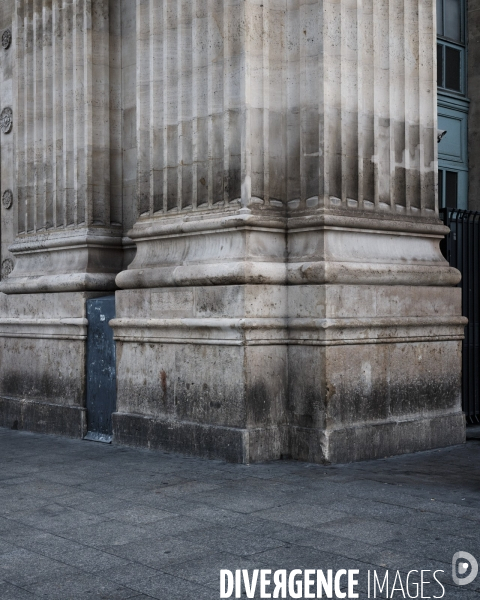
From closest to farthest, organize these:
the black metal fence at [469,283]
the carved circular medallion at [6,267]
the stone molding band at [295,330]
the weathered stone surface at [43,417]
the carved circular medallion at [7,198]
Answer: the stone molding band at [295,330], the weathered stone surface at [43,417], the black metal fence at [469,283], the carved circular medallion at [6,267], the carved circular medallion at [7,198]

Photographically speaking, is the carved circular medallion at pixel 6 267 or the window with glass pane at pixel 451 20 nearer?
the carved circular medallion at pixel 6 267

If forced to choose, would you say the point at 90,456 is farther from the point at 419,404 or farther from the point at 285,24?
the point at 285,24

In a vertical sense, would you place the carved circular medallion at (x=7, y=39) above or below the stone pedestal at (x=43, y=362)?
above

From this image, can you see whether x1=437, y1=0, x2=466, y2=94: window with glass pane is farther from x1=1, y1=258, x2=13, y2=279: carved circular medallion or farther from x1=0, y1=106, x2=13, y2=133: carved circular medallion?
x1=1, y1=258, x2=13, y2=279: carved circular medallion

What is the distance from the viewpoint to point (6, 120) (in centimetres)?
1355

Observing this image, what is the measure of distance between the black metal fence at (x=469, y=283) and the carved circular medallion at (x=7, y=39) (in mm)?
7084

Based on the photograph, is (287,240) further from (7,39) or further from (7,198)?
(7,39)

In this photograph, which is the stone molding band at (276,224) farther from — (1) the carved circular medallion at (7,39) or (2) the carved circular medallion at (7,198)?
(1) the carved circular medallion at (7,39)

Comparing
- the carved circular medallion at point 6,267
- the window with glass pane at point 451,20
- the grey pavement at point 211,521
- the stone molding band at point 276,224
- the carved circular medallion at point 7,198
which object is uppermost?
the window with glass pane at point 451,20

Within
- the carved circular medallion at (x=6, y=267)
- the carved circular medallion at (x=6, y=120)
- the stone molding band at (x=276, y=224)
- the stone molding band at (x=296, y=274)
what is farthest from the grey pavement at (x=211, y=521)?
the carved circular medallion at (x=6, y=120)

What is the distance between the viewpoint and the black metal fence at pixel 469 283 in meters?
11.8

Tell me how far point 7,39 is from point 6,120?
1.26 metres

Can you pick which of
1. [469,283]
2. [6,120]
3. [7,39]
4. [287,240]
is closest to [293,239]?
[287,240]

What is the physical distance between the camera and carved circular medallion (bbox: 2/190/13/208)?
1358cm
